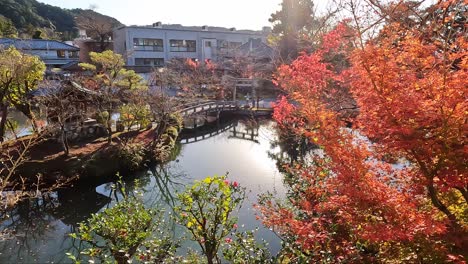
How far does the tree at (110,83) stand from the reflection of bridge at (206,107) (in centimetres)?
377

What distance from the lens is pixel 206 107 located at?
82.8 feet

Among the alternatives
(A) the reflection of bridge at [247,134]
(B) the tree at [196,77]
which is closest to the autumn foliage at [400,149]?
(A) the reflection of bridge at [247,134]

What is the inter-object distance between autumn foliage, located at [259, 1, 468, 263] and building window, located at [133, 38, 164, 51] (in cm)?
3337

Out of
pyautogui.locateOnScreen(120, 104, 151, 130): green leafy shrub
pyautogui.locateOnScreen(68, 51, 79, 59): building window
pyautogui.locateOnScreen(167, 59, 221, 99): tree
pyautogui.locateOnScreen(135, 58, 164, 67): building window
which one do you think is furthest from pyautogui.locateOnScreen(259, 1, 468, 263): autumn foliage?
pyautogui.locateOnScreen(68, 51, 79, 59): building window

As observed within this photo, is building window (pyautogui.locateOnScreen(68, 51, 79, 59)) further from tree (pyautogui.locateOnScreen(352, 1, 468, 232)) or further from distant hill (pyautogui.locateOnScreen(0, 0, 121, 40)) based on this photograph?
tree (pyautogui.locateOnScreen(352, 1, 468, 232))

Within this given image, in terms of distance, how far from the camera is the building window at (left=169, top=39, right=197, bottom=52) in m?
38.2

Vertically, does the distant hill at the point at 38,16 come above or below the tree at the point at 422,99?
above

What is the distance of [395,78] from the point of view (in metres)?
4.14

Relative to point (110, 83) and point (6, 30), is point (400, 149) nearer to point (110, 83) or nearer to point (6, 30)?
point (110, 83)

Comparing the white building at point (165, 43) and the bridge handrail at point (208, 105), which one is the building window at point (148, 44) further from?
the bridge handrail at point (208, 105)

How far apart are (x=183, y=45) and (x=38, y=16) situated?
69.8ft

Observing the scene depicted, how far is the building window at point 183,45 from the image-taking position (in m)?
38.2

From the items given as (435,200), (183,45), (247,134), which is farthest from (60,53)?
(435,200)

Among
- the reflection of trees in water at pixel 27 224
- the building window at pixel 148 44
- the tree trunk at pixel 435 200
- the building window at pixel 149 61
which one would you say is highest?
the building window at pixel 148 44
